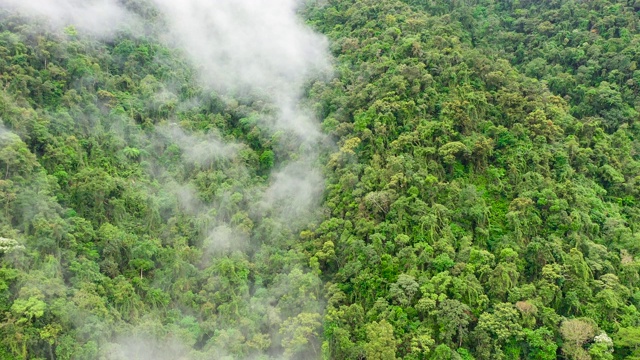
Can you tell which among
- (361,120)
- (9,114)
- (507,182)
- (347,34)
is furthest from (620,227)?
(9,114)

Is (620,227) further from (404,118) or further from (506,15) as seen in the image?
(506,15)

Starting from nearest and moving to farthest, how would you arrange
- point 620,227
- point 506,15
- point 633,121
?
point 620,227
point 633,121
point 506,15

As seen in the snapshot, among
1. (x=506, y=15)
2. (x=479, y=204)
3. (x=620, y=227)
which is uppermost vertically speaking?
(x=506, y=15)

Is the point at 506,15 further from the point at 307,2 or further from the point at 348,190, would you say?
the point at 348,190

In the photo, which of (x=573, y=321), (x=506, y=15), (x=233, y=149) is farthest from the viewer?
(x=506, y=15)

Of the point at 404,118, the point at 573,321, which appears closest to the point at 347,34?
the point at 404,118

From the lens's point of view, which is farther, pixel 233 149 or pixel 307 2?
pixel 307 2

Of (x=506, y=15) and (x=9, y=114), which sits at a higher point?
(x=506, y=15)
